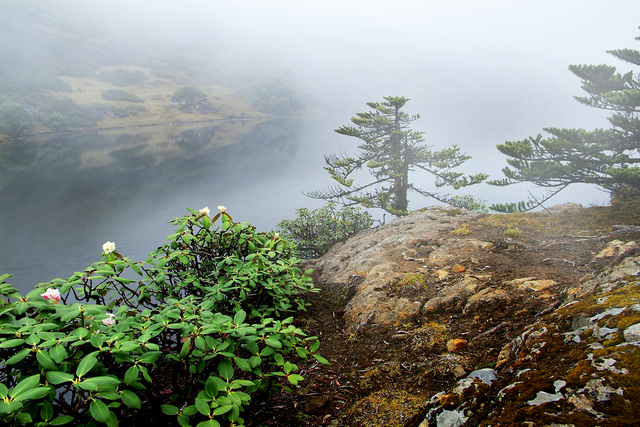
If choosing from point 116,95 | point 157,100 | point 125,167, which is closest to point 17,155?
point 125,167

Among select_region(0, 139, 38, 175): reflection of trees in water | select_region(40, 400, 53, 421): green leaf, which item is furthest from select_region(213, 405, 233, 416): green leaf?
select_region(0, 139, 38, 175): reflection of trees in water

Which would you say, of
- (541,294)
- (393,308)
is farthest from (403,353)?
(541,294)

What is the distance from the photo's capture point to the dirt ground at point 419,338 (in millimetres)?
2543

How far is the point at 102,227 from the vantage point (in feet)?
65.7

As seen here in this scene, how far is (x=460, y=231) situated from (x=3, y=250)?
791 inches

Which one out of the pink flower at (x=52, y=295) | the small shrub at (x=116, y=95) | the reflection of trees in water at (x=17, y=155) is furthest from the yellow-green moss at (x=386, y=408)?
the small shrub at (x=116, y=95)

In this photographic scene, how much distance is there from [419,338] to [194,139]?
6317 centimetres

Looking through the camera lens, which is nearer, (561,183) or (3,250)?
(561,183)

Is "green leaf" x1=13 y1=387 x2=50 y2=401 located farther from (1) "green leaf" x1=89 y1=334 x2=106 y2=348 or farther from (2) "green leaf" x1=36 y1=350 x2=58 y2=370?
(1) "green leaf" x1=89 y1=334 x2=106 y2=348

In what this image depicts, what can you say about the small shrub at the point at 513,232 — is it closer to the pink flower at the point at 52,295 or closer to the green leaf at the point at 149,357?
the green leaf at the point at 149,357

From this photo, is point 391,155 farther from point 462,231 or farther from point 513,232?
point 513,232

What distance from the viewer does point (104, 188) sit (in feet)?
94.7

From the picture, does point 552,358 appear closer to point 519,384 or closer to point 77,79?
point 519,384

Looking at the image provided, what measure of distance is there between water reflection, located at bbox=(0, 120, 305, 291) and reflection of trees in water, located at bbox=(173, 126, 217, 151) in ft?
0.94
